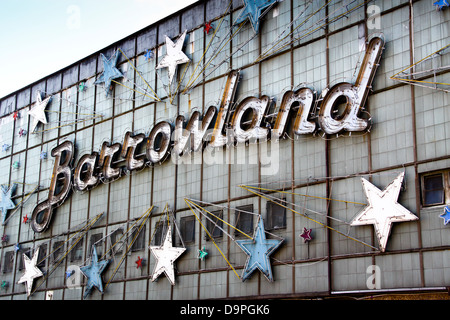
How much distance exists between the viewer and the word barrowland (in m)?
23.9

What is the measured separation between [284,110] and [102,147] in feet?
36.8

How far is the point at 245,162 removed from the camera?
89.9ft

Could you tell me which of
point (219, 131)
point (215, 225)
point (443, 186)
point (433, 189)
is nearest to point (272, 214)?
point (215, 225)

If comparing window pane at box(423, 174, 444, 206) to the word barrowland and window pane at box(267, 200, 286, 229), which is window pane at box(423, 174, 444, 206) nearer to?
the word barrowland

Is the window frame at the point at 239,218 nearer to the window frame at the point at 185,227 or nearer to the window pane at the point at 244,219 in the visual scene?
the window pane at the point at 244,219

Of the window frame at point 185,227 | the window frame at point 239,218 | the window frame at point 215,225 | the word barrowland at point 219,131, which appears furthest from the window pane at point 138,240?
the window frame at point 239,218

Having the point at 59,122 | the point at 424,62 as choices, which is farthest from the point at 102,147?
the point at 424,62

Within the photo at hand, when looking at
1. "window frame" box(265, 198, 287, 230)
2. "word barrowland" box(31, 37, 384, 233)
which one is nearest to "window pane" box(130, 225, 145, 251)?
"word barrowland" box(31, 37, 384, 233)

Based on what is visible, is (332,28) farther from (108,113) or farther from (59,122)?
(59,122)

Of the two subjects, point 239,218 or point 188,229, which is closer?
point 239,218

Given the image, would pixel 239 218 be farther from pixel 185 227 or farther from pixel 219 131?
pixel 219 131

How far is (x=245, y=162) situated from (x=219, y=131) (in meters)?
1.89

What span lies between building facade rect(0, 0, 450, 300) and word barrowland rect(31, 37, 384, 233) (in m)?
0.07

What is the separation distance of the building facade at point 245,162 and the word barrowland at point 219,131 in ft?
0.24
